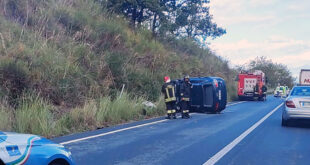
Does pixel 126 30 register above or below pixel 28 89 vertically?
above

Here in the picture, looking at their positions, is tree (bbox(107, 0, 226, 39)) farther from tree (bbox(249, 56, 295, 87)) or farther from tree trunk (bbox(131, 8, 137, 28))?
tree (bbox(249, 56, 295, 87))

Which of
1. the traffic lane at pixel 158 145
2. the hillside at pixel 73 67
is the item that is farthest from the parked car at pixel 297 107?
the hillside at pixel 73 67

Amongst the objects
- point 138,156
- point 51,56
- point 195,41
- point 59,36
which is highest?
point 195,41

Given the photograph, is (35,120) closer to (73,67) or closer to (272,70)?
(73,67)

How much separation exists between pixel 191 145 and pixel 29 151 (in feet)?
17.5

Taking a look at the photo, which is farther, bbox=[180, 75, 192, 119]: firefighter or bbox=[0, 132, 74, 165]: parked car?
bbox=[180, 75, 192, 119]: firefighter

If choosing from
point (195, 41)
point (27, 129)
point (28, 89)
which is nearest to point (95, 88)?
point (28, 89)

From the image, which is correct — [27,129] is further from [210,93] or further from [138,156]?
[210,93]

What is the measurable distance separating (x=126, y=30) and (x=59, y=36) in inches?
278

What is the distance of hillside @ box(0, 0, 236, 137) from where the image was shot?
1189 centimetres

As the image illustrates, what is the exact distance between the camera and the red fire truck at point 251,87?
33469 mm

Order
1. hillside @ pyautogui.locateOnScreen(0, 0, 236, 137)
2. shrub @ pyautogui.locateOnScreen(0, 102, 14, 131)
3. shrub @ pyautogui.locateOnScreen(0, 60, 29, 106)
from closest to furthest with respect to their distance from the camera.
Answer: shrub @ pyautogui.locateOnScreen(0, 102, 14, 131) < hillside @ pyautogui.locateOnScreen(0, 0, 236, 137) < shrub @ pyautogui.locateOnScreen(0, 60, 29, 106)

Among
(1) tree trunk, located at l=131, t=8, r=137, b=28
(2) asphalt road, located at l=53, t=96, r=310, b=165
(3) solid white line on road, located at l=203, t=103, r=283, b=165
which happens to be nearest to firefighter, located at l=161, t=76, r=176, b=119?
(2) asphalt road, located at l=53, t=96, r=310, b=165

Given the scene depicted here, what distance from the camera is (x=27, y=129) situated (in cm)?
1010
